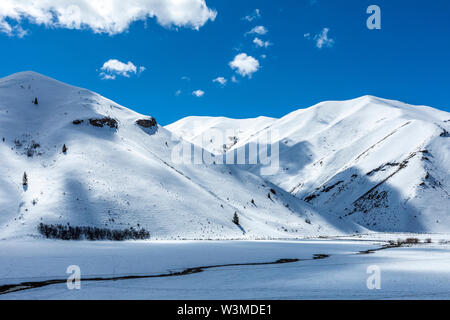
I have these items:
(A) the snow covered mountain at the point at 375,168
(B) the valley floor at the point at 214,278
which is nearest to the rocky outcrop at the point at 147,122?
(A) the snow covered mountain at the point at 375,168

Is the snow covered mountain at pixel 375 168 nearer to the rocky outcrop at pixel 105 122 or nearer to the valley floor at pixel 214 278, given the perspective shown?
the rocky outcrop at pixel 105 122

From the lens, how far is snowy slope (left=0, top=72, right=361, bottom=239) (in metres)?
43.9

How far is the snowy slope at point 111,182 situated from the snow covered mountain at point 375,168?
870 inches

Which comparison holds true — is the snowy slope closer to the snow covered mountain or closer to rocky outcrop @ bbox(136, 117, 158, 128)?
rocky outcrop @ bbox(136, 117, 158, 128)

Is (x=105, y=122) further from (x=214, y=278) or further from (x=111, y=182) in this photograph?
(x=214, y=278)

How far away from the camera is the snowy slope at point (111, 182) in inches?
1730

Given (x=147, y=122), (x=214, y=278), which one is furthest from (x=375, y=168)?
(x=214, y=278)

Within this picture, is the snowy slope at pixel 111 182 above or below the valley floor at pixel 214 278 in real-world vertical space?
above

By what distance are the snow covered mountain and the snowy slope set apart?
870 inches

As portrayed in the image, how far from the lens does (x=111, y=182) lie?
5144 centimetres

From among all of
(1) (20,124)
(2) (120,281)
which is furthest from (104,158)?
(2) (120,281)
